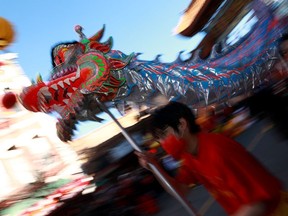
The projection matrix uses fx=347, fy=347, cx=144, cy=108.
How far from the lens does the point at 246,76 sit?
2.89 m

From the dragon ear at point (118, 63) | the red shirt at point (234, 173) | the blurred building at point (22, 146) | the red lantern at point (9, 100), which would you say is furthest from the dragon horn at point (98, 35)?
the blurred building at point (22, 146)

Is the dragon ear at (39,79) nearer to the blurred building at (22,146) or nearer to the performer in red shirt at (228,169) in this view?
the performer in red shirt at (228,169)

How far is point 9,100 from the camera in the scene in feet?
8.64

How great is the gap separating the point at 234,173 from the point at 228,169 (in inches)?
1.1

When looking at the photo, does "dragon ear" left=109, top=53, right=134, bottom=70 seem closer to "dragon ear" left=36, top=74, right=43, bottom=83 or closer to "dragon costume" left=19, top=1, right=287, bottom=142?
"dragon costume" left=19, top=1, right=287, bottom=142

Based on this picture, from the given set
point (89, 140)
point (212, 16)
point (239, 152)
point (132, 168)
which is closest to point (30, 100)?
point (239, 152)

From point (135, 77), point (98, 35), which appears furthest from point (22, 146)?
point (135, 77)

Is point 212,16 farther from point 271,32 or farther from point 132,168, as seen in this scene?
point 132,168

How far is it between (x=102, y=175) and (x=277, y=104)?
12.2 ft

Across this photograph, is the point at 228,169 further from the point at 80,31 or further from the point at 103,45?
the point at 80,31

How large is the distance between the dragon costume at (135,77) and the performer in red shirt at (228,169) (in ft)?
3.47

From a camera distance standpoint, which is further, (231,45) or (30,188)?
(30,188)

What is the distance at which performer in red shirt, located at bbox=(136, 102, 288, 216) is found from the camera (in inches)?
53.6

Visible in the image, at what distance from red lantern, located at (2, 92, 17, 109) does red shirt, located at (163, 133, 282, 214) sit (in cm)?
166
